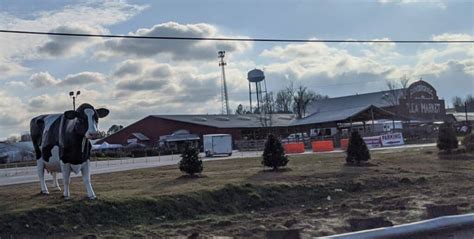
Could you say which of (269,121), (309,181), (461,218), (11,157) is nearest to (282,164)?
(309,181)

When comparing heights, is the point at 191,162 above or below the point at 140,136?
below

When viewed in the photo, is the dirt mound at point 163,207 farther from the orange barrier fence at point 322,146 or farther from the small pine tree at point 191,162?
the orange barrier fence at point 322,146

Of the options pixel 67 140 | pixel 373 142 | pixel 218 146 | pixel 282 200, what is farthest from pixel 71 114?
pixel 218 146

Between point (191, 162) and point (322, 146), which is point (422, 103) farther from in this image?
point (191, 162)

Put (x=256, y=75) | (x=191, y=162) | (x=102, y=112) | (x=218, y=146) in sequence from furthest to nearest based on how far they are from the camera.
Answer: (x=256, y=75), (x=218, y=146), (x=191, y=162), (x=102, y=112)

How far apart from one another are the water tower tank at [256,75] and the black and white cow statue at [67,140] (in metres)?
94.3

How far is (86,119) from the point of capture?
14.2 meters

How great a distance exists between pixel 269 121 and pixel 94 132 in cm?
9303

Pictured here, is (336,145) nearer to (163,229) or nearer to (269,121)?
(269,121)

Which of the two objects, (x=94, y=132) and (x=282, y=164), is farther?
(x=282, y=164)

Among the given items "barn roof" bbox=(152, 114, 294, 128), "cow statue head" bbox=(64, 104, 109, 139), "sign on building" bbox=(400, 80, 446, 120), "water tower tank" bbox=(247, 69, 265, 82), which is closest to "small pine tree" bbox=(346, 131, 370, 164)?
"cow statue head" bbox=(64, 104, 109, 139)

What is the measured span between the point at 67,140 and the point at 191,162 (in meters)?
7.54

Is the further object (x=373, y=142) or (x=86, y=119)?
(x=373, y=142)

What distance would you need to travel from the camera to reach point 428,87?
115 m
